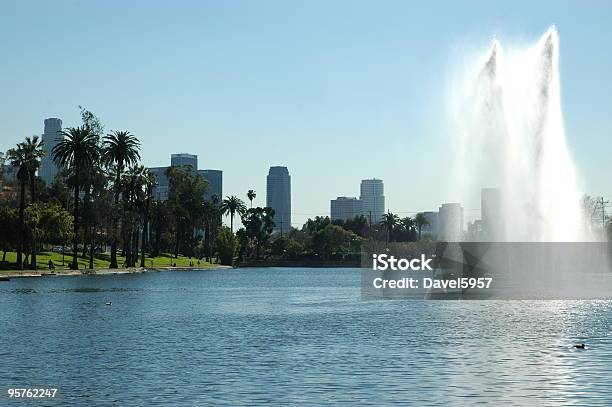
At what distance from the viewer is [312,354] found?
132ft

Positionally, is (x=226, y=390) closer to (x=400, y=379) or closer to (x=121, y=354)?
(x=400, y=379)

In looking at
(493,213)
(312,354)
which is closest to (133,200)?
(493,213)

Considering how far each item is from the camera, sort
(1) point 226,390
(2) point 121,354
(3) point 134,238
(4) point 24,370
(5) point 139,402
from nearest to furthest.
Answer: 1. (5) point 139,402
2. (1) point 226,390
3. (4) point 24,370
4. (2) point 121,354
5. (3) point 134,238

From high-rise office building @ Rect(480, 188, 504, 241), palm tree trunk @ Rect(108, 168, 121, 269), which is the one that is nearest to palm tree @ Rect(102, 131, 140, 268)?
palm tree trunk @ Rect(108, 168, 121, 269)

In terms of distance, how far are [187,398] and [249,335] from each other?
19704 millimetres

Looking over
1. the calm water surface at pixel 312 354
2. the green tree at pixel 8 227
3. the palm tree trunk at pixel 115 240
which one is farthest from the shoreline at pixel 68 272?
the calm water surface at pixel 312 354

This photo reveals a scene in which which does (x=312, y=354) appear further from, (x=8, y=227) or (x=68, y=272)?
(x=68, y=272)

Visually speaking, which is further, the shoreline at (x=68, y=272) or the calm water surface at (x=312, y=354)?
the shoreline at (x=68, y=272)

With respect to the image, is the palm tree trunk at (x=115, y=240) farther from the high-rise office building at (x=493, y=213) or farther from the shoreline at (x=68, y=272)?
the high-rise office building at (x=493, y=213)

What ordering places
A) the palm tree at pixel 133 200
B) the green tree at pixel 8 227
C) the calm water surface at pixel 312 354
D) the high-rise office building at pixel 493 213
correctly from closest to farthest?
the calm water surface at pixel 312 354
the high-rise office building at pixel 493 213
the green tree at pixel 8 227
the palm tree at pixel 133 200

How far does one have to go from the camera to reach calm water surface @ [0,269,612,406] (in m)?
30.1

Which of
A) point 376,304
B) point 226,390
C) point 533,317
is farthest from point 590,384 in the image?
point 376,304

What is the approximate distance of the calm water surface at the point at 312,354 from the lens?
30.1m

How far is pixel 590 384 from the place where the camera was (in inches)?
1243
